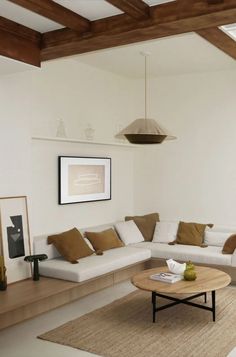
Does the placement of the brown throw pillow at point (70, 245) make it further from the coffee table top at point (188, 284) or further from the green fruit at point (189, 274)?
the green fruit at point (189, 274)

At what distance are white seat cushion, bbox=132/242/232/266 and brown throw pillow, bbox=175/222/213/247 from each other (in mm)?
106

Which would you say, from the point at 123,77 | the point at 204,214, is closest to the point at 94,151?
the point at 123,77

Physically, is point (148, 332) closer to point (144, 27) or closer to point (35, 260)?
point (35, 260)

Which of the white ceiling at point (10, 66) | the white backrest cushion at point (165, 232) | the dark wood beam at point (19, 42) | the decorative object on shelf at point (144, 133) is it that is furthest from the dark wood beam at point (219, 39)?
the white backrest cushion at point (165, 232)

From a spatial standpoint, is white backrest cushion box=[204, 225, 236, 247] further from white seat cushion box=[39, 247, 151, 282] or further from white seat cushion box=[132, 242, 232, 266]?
white seat cushion box=[39, 247, 151, 282]

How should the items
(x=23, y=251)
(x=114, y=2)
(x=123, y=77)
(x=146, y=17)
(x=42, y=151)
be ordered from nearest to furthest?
(x=114, y=2)
(x=146, y=17)
(x=23, y=251)
(x=42, y=151)
(x=123, y=77)

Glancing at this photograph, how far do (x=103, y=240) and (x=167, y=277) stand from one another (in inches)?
61.3

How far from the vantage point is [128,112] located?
23.6 feet

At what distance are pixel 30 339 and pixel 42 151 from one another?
2406 millimetres

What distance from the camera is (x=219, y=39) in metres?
4.66

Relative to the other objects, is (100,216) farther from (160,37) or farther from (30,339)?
(160,37)

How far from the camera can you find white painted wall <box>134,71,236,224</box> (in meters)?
6.50

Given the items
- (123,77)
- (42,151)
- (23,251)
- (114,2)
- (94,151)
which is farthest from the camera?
(123,77)

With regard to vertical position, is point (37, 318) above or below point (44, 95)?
below
